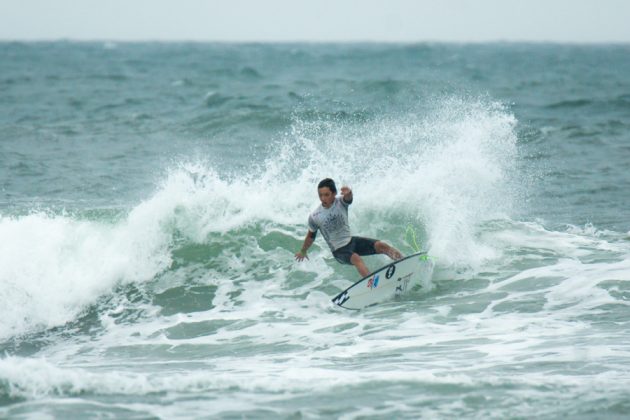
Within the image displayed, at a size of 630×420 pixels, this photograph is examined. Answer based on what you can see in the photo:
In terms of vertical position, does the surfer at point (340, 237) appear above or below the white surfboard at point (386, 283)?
above

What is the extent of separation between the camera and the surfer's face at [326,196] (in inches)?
396

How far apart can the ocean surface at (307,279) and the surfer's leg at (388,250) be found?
1.85 ft

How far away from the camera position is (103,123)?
25594 mm

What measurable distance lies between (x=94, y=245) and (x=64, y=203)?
131 inches

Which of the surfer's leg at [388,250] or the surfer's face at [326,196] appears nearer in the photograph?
the surfer's face at [326,196]

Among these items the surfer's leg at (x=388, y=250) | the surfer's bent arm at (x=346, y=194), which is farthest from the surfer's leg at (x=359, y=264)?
the surfer's bent arm at (x=346, y=194)

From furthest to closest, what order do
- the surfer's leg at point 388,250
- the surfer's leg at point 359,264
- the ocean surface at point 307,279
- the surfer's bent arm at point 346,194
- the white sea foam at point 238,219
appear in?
the white sea foam at point 238,219 → the surfer's leg at point 388,250 → the surfer's leg at point 359,264 → the surfer's bent arm at point 346,194 → the ocean surface at point 307,279

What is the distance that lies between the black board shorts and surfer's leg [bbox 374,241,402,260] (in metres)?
0.07

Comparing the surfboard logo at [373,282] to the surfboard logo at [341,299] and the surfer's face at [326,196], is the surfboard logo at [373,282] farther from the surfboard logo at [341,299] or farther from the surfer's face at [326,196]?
the surfer's face at [326,196]

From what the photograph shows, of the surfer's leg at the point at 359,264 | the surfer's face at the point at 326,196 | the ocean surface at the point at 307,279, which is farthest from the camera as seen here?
the surfer's leg at the point at 359,264

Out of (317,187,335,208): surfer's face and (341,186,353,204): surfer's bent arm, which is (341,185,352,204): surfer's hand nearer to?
(341,186,353,204): surfer's bent arm

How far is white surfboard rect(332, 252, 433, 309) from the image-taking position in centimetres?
998

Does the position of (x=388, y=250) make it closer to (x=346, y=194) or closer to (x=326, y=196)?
(x=346, y=194)

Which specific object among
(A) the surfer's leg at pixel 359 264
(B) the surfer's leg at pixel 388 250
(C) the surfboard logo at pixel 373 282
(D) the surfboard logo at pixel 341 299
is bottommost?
(D) the surfboard logo at pixel 341 299
